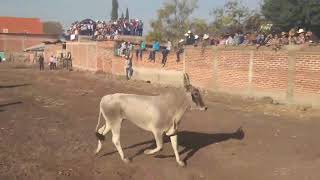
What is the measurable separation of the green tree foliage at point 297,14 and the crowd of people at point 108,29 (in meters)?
17.5

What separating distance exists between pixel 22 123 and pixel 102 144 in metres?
4.13

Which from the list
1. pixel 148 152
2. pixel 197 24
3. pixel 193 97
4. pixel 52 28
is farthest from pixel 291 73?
pixel 52 28

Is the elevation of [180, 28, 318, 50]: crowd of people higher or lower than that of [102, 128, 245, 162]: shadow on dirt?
higher

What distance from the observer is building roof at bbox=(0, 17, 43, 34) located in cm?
10344

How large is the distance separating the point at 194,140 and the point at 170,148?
4.30 feet

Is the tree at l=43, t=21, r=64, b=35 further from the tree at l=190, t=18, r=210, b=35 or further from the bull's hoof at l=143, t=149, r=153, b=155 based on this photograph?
the bull's hoof at l=143, t=149, r=153, b=155

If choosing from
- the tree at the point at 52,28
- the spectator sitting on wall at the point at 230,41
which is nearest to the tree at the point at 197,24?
the spectator sitting on wall at the point at 230,41

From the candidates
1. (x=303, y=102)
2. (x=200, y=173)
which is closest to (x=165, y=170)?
(x=200, y=173)

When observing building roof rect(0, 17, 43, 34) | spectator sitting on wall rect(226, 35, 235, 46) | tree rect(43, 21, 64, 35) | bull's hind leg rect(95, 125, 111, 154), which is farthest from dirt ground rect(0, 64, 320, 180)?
tree rect(43, 21, 64, 35)

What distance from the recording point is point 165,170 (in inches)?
401

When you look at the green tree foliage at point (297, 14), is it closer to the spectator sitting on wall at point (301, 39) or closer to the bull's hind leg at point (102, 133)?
the spectator sitting on wall at point (301, 39)

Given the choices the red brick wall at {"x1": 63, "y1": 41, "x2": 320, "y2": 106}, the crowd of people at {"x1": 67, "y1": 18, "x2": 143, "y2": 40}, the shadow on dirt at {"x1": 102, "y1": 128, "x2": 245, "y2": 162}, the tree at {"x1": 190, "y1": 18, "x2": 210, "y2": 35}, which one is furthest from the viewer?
the tree at {"x1": 190, "y1": 18, "x2": 210, "y2": 35}

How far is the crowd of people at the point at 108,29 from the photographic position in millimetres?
48406

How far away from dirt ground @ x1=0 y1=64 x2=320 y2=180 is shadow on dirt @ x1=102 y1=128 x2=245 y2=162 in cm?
2
